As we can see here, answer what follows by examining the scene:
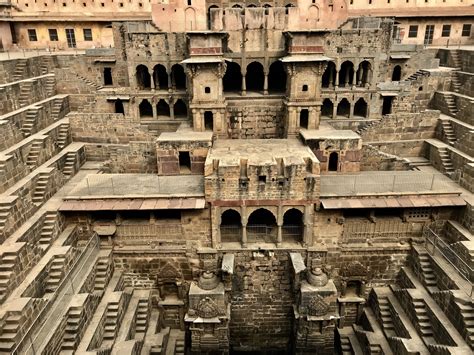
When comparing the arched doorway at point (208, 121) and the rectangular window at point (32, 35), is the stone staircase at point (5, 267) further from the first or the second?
the rectangular window at point (32, 35)

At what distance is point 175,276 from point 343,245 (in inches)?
344

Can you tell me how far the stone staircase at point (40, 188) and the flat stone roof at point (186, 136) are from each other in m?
5.89

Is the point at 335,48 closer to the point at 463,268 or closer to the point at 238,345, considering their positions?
the point at 463,268

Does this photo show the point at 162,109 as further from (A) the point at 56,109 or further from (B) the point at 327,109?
(B) the point at 327,109

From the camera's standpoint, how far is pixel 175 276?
20.2m

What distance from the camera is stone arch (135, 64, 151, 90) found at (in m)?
26.8

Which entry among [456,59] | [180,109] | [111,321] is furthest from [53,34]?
[456,59]

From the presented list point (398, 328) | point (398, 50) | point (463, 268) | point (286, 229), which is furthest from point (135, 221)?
point (398, 50)

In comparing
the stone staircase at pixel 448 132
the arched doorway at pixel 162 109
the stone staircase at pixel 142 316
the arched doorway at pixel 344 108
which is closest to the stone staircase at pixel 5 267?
the stone staircase at pixel 142 316

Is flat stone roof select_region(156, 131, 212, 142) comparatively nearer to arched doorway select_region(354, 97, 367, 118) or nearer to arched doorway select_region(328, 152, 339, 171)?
arched doorway select_region(328, 152, 339, 171)

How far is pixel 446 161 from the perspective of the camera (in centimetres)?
2261

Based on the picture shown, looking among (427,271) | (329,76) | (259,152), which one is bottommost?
(427,271)

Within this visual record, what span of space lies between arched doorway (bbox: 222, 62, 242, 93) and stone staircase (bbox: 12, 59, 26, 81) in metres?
13.2

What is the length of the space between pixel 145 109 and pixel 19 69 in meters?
8.29
